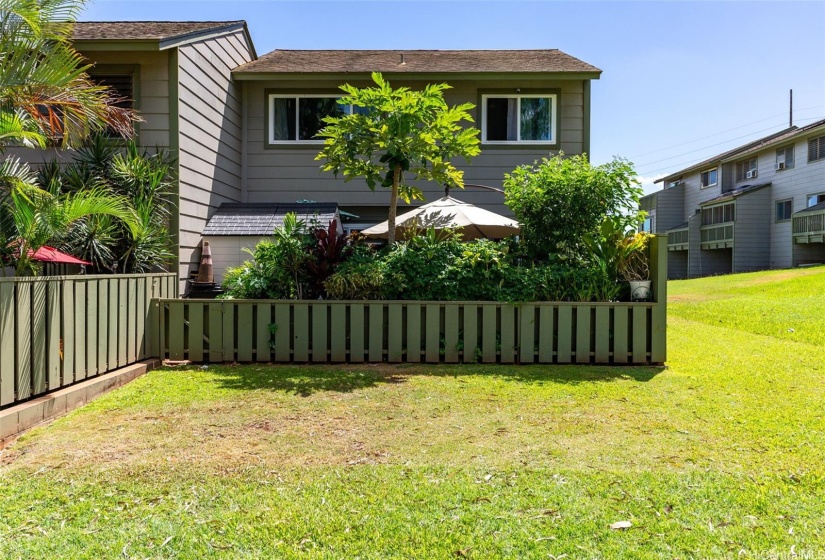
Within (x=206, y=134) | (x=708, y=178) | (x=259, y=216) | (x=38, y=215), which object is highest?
(x=708, y=178)

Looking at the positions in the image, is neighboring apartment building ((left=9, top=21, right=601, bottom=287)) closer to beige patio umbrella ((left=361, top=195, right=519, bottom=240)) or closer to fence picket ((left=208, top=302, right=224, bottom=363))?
beige patio umbrella ((left=361, top=195, right=519, bottom=240))

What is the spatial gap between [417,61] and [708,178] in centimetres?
2751

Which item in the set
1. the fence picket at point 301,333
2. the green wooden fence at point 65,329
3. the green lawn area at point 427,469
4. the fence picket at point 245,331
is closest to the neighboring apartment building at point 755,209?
the green lawn area at point 427,469

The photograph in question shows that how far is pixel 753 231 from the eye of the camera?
2683 centimetres

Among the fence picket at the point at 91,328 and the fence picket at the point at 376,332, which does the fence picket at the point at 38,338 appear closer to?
the fence picket at the point at 91,328

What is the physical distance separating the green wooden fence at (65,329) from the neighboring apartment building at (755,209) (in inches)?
1040

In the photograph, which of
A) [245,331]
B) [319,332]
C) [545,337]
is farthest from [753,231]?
[245,331]

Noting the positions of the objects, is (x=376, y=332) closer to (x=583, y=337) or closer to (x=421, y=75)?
(x=583, y=337)

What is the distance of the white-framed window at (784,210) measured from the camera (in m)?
25.4

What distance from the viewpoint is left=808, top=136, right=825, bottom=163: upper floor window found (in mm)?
23328

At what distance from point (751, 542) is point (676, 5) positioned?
44.9ft

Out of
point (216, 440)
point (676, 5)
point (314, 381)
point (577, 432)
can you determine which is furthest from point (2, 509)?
point (676, 5)

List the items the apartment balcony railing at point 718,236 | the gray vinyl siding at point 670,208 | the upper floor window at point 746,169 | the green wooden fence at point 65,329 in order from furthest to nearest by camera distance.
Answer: the gray vinyl siding at point 670,208 → the upper floor window at point 746,169 → the apartment balcony railing at point 718,236 → the green wooden fence at point 65,329

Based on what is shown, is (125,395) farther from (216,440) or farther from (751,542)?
(751,542)
